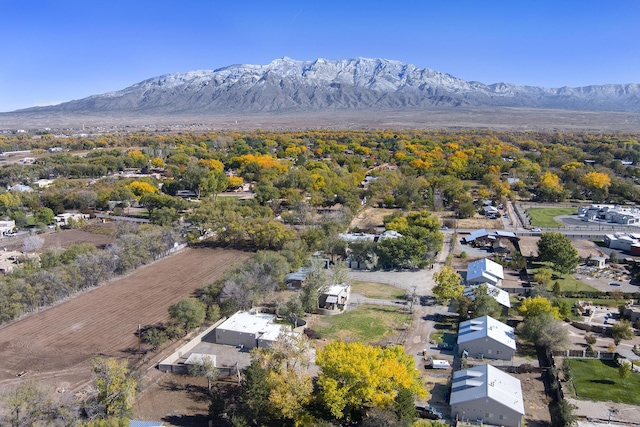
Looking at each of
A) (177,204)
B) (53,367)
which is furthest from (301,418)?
(177,204)

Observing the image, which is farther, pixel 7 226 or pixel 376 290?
pixel 7 226

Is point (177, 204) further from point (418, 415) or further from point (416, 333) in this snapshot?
point (418, 415)

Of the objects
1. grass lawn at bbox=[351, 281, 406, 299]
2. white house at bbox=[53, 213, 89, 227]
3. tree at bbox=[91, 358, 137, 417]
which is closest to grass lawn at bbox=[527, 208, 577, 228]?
grass lawn at bbox=[351, 281, 406, 299]

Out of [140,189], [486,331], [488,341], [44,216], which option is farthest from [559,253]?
[44,216]

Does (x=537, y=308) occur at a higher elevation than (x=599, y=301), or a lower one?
higher

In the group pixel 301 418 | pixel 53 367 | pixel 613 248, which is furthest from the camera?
pixel 613 248

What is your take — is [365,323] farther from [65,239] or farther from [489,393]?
[65,239]

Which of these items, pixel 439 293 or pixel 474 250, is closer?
pixel 439 293
